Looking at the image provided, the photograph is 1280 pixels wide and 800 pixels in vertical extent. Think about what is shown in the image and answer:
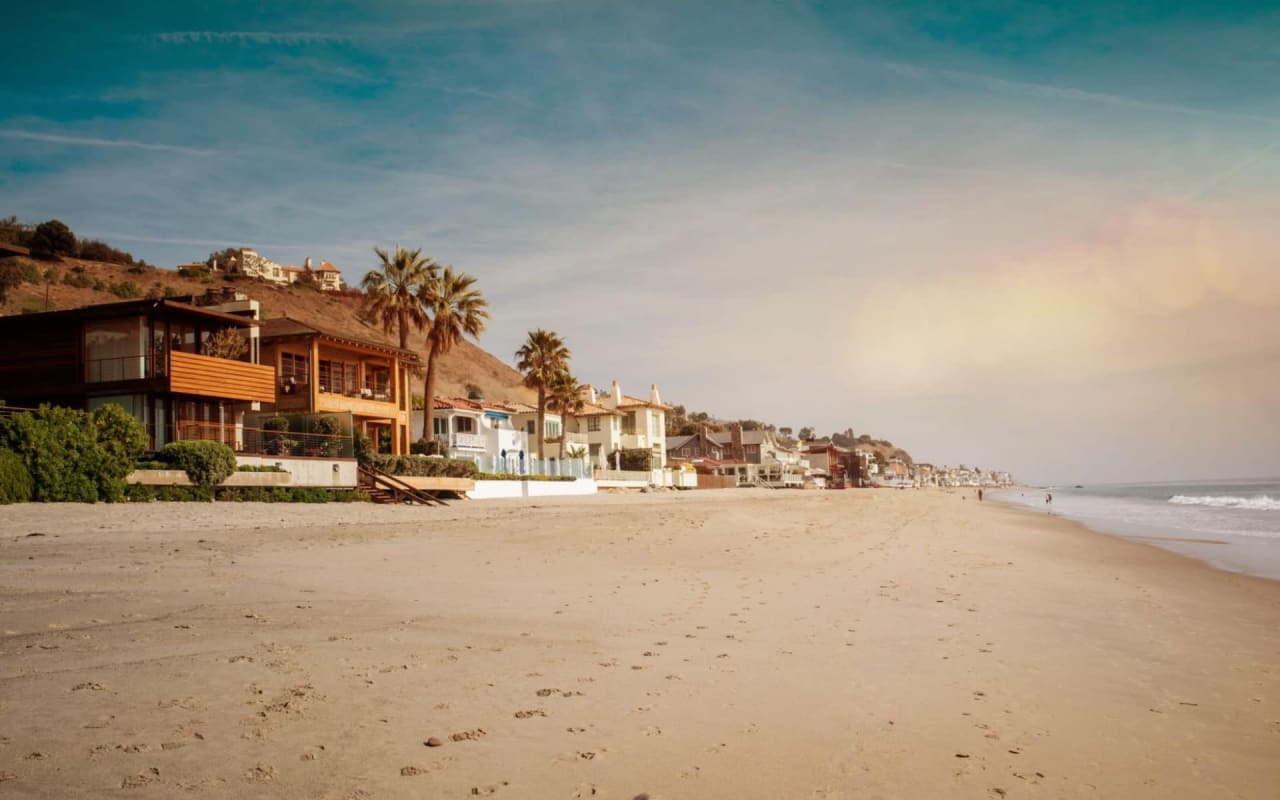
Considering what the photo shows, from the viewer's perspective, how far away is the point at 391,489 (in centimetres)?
3170

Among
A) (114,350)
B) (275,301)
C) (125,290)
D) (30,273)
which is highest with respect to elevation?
(275,301)

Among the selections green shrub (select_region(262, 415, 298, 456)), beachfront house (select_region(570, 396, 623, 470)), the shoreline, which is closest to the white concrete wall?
green shrub (select_region(262, 415, 298, 456))

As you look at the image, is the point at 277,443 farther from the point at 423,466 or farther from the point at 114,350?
the point at 114,350

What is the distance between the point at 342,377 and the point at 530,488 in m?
11.7

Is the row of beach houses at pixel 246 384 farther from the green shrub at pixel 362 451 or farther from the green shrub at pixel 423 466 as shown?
the green shrub at pixel 423 466

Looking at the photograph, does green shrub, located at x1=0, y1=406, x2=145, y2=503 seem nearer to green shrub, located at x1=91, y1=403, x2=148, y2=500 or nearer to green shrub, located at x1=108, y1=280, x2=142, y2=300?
green shrub, located at x1=91, y1=403, x2=148, y2=500

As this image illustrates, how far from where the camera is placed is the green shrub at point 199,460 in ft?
78.7

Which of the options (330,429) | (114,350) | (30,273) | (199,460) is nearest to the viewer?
(199,460)

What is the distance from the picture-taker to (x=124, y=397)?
30.9 m

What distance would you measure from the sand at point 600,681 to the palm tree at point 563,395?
4701 cm

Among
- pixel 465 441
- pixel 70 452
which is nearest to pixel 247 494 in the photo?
pixel 70 452

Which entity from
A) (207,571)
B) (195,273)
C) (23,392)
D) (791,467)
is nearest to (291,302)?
(195,273)

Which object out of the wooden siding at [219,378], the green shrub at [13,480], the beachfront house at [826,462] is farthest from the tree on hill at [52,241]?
the beachfront house at [826,462]

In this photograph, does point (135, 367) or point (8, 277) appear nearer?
point (135, 367)
